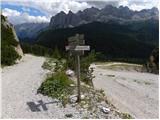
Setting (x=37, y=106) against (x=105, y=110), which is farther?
(x=37, y=106)

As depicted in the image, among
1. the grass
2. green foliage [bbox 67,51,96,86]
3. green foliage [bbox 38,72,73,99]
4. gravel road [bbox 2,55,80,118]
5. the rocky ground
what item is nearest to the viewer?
gravel road [bbox 2,55,80,118]

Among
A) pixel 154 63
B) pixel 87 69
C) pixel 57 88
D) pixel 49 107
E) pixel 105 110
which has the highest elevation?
pixel 87 69

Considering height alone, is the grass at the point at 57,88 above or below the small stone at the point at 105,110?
above

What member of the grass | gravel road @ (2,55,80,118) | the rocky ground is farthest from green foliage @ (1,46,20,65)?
the grass

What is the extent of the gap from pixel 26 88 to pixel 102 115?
23.8ft

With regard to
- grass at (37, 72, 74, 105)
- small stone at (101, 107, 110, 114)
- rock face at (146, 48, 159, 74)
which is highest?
grass at (37, 72, 74, 105)

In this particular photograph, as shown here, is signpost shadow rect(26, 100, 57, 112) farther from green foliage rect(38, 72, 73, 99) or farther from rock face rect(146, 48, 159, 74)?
rock face rect(146, 48, 159, 74)

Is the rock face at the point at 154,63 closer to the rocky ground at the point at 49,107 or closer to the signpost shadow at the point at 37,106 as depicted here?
the rocky ground at the point at 49,107

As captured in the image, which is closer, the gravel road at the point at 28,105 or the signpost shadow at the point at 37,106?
the gravel road at the point at 28,105

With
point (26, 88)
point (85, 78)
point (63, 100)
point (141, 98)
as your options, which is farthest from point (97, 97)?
point (141, 98)

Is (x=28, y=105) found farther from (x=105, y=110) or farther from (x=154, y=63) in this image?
(x=154, y=63)

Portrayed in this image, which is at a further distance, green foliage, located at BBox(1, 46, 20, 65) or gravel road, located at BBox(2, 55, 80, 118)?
green foliage, located at BBox(1, 46, 20, 65)

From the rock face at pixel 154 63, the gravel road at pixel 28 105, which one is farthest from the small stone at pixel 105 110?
the rock face at pixel 154 63

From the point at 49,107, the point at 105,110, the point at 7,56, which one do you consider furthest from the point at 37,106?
the point at 7,56
